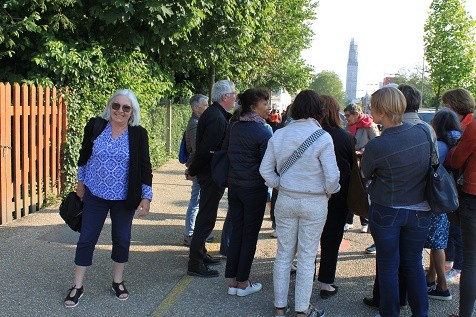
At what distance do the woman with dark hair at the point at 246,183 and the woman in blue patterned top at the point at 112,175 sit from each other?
2.50 feet

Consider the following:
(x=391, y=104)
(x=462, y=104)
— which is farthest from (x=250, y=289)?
(x=462, y=104)

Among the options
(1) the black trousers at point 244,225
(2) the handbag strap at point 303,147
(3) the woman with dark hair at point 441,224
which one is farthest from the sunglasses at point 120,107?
(3) the woman with dark hair at point 441,224

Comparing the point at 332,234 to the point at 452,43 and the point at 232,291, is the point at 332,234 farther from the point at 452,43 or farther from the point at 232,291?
the point at 452,43

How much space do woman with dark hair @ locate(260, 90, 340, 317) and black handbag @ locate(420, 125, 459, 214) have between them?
0.64 m

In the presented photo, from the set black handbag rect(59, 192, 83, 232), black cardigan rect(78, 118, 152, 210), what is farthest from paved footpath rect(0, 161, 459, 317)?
black cardigan rect(78, 118, 152, 210)

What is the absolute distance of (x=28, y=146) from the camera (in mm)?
6742

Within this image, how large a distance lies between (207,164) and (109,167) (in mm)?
1036

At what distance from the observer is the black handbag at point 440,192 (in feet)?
10.9

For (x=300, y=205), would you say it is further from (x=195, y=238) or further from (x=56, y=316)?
(x=56, y=316)

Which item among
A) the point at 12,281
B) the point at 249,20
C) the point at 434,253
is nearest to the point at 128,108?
the point at 12,281

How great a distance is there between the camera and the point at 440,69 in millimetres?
18625

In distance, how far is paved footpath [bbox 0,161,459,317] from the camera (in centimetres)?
396

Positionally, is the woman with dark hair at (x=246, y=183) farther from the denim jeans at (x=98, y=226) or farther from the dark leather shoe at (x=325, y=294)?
the denim jeans at (x=98, y=226)

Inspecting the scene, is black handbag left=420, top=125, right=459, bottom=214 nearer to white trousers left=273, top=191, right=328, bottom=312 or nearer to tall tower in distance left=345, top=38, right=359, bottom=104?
white trousers left=273, top=191, right=328, bottom=312
